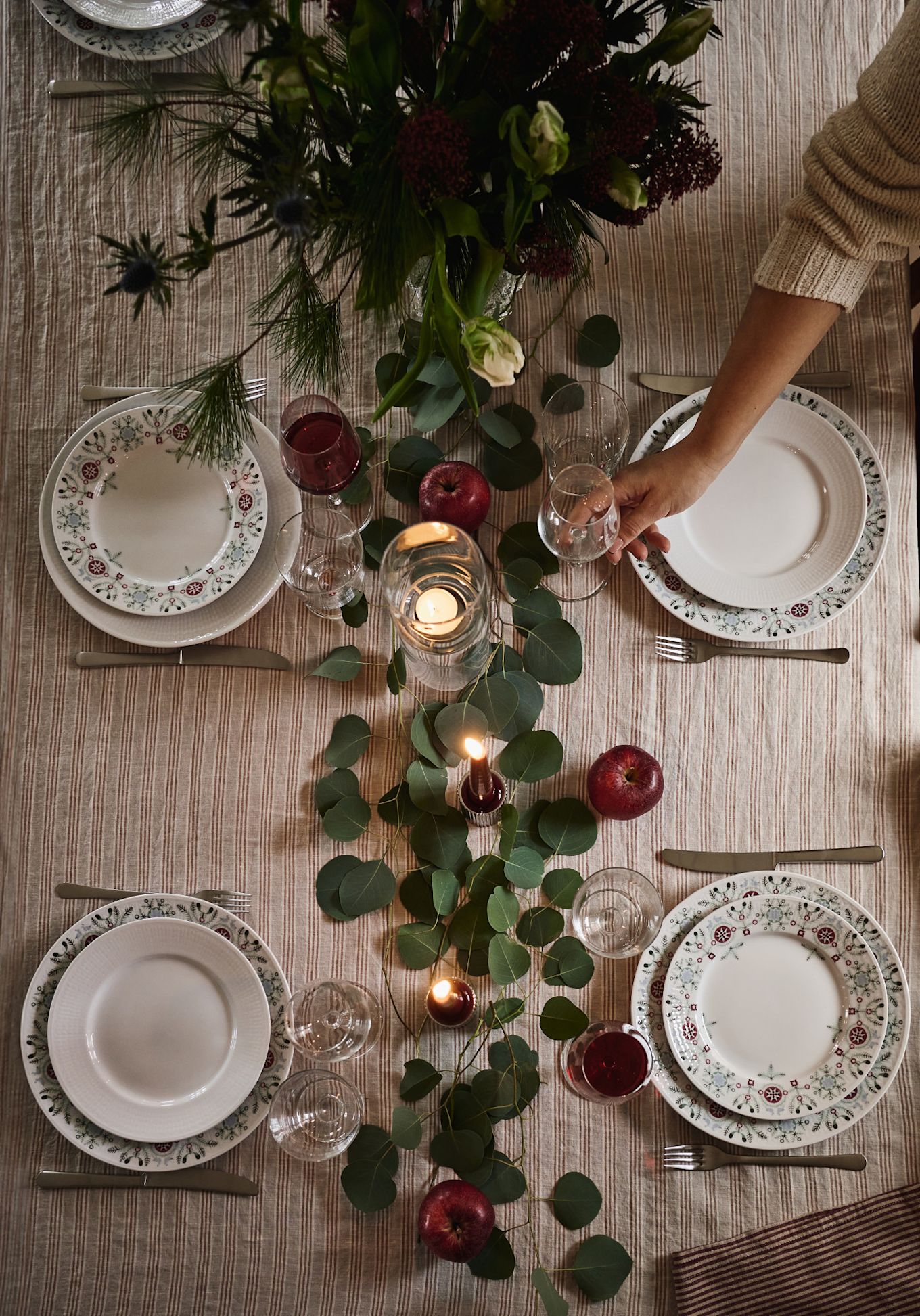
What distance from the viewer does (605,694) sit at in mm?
1200

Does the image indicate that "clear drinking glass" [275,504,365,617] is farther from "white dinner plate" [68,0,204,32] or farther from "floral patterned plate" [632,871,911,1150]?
"white dinner plate" [68,0,204,32]

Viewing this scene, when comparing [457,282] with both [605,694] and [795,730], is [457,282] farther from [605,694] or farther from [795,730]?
[795,730]

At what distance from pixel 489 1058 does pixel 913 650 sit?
29.9 inches

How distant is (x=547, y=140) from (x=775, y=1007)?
996 mm

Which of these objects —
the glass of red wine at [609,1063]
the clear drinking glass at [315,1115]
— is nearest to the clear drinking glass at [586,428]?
the glass of red wine at [609,1063]

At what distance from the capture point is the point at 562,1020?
42.6 inches

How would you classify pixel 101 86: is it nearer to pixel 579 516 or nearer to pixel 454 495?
pixel 454 495

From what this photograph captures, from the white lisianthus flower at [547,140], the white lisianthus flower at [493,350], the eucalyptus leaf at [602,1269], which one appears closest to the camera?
the white lisianthus flower at [547,140]

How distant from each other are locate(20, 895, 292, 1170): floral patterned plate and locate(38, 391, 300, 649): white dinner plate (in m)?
0.34

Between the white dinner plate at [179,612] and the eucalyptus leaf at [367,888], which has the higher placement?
the white dinner plate at [179,612]

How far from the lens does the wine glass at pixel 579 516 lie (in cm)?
108

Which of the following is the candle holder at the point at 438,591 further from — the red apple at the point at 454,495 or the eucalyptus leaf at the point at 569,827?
the eucalyptus leaf at the point at 569,827

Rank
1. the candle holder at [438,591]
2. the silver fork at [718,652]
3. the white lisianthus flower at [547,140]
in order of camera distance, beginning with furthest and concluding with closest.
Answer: the silver fork at [718,652] < the candle holder at [438,591] < the white lisianthus flower at [547,140]

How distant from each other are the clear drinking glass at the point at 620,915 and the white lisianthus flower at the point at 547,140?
784mm
